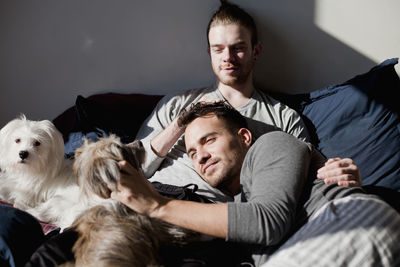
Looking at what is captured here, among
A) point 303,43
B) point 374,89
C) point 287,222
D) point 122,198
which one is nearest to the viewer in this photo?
point 287,222

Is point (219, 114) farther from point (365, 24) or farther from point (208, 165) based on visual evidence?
point (365, 24)

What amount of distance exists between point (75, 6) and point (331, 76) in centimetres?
221

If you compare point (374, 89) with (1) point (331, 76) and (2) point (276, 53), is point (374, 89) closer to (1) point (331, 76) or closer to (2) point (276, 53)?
(1) point (331, 76)

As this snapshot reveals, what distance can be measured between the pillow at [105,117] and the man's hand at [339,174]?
1476 millimetres

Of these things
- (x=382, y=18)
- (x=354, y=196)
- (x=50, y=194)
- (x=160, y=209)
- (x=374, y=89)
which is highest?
(x=382, y=18)

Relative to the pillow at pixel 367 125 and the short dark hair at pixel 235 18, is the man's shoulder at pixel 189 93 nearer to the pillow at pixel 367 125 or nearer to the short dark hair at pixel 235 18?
the short dark hair at pixel 235 18

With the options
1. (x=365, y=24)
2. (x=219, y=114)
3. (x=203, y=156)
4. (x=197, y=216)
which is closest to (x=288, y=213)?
(x=197, y=216)

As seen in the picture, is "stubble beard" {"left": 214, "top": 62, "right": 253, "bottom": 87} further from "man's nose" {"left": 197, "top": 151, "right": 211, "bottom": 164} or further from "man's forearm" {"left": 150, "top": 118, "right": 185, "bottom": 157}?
"man's nose" {"left": 197, "top": 151, "right": 211, "bottom": 164}

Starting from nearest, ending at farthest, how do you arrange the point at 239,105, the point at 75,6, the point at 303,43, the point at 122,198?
1. the point at 122,198
2. the point at 239,105
3. the point at 303,43
4. the point at 75,6

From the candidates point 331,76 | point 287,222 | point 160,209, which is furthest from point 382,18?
point 160,209

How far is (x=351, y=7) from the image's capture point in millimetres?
2684

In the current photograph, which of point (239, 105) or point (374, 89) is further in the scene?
point (239, 105)

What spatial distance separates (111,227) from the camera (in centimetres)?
131

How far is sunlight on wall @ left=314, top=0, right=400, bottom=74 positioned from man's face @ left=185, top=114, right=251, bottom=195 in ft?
4.79
